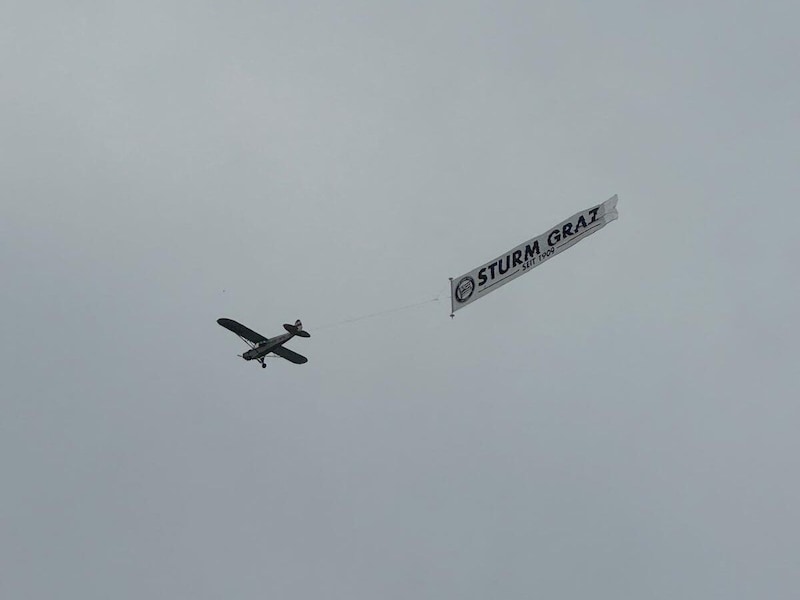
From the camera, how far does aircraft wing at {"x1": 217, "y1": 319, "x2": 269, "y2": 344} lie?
131750mm

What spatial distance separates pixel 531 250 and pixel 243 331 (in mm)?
37075

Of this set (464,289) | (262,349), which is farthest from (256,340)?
(464,289)

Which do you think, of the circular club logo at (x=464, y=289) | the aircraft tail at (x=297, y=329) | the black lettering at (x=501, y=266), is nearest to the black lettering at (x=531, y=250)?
the black lettering at (x=501, y=266)

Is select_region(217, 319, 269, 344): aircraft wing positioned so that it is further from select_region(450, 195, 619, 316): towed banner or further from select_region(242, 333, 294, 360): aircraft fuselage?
select_region(450, 195, 619, 316): towed banner

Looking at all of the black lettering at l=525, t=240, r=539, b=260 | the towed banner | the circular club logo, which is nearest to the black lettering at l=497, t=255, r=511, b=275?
the towed banner

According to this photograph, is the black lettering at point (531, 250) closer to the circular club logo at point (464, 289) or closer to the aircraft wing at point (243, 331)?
the circular club logo at point (464, 289)

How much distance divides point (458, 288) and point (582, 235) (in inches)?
766

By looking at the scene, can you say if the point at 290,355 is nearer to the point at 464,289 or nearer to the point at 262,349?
the point at 262,349

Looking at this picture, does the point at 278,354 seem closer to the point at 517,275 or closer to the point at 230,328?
the point at 230,328

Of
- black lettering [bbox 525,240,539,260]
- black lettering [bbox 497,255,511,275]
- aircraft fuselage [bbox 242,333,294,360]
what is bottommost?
aircraft fuselage [bbox 242,333,294,360]

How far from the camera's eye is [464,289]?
373 feet

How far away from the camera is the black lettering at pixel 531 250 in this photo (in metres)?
119

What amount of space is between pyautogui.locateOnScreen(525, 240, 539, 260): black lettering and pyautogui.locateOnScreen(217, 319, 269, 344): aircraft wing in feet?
112

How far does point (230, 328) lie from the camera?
13262 cm
